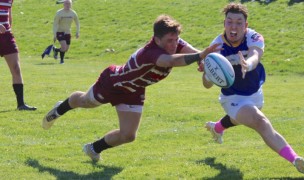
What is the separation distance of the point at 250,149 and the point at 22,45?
24.8 meters

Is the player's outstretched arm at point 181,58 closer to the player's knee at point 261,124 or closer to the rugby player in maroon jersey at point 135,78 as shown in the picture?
the rugby player in maroon jersey at point 135,78

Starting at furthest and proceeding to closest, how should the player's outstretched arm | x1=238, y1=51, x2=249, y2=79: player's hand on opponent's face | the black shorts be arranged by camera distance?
1. the black shorts
2. the player's outstretched arm
3. x1=238, y1=51, x2=249, y2=79: player's hand on opponent's face

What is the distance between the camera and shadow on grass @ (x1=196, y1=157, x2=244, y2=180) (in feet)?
22.8

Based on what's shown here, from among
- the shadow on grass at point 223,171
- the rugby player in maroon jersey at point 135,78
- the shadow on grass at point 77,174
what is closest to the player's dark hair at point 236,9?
the rugby player in maroon jersey at point 135,78

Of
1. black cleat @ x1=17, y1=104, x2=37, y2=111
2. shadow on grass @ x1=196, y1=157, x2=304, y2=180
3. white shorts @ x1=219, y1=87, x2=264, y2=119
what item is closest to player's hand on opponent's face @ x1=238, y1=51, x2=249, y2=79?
white shorts @ x1=219, y1=87, x2=264, y2=119

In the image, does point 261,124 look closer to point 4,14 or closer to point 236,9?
point 236,9

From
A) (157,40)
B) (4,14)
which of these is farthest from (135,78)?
(4,14)

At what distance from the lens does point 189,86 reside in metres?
16.4

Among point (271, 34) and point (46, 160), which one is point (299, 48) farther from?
point (46, 160)

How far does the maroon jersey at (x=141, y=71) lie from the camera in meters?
6.96

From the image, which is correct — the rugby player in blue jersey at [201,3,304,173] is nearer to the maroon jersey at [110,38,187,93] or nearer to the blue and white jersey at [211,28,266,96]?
the blue and white jersey at [211,28,266,96]

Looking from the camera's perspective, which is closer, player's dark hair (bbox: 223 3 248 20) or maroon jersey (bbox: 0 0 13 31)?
player's dark hair (bbox: 223 3 248 20)

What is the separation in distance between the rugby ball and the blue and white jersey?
74 centimetres

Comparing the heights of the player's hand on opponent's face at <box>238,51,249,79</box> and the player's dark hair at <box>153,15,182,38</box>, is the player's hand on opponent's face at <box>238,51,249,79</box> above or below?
below
